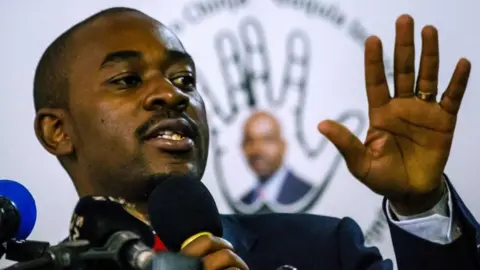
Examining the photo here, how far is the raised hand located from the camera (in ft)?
3.86

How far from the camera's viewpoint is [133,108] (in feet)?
4.42

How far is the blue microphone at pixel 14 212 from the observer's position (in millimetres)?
1009

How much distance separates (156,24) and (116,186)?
34 cm

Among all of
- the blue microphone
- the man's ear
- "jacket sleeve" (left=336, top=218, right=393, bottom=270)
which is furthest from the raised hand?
the man's ear

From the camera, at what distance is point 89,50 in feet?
4.74

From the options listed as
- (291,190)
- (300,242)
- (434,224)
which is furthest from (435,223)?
(291,190)

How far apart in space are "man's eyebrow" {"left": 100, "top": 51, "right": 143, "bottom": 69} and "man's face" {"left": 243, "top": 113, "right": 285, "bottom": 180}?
Answer: 67cm

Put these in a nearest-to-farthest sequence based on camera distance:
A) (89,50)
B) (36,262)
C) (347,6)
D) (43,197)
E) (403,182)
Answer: (36,262) < (403,182) < (89,50) < (43,197) < (347,6)

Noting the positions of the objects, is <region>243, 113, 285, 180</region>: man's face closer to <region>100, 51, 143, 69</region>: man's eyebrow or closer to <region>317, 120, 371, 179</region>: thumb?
<region>100, 51, 143, 69</region>: man's eyebrow

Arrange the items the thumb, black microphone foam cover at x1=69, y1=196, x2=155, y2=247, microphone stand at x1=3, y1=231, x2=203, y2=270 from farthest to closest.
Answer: the thumb
black microphone foam cover at x1=69, y1=196, x2=155, y2=247
microphone stand at x1=3, y1=231, x2=203, y2=270

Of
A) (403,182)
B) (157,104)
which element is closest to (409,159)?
(403,182)

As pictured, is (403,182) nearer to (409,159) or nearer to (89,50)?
(409,159)

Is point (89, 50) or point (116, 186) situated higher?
point (89, 50)

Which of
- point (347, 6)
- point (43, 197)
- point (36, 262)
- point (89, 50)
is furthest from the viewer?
point (347, 6)
